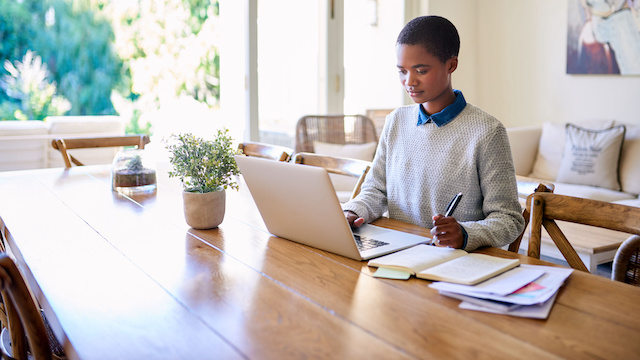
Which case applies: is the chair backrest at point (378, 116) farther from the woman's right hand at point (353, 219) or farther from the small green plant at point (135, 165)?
the woman's right hand at point (353, 219)

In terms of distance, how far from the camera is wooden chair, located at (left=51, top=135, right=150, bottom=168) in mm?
2666

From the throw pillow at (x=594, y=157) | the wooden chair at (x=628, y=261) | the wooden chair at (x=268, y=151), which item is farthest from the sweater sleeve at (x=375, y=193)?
the throw pillow at (x=594, y=157)

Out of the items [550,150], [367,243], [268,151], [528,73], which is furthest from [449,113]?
[528,73]

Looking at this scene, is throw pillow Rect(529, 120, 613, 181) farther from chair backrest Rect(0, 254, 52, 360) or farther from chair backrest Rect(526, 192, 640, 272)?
chair backrest Rect(0, 254, 52, 360)

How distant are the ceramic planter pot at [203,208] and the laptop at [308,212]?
155 mm

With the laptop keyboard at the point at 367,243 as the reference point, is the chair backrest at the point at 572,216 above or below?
above

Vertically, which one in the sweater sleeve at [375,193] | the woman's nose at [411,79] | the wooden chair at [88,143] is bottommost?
the sweater sleeve at [375,193]

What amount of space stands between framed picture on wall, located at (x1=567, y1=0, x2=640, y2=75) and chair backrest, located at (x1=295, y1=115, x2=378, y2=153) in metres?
1.65

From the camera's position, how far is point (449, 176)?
1437 millimetres

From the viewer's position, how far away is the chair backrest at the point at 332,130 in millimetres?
4023

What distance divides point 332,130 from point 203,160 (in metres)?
2.71

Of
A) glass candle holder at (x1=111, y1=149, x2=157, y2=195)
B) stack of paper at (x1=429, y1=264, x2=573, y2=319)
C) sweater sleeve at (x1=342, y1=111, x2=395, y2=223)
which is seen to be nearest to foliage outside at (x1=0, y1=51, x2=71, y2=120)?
glass candle holder at (x1=111, y1=149, x2=157, y2=195)

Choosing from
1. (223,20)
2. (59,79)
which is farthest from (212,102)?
(223,20)

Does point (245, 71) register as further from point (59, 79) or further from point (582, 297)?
point (59, 79)
